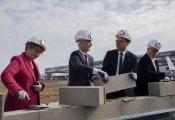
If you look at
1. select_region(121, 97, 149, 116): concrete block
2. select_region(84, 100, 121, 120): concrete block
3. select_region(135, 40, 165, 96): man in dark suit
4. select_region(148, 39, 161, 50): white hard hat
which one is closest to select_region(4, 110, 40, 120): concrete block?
select_region(84, 100, 121, 120): concrete block

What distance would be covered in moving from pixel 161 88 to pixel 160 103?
210mm

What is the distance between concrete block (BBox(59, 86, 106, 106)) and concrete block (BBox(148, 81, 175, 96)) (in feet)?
4.38

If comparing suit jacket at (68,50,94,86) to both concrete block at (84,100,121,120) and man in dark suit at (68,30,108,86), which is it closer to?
man in dark suit at (68,30,108,86)

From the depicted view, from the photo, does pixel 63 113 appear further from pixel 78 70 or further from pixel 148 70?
pixel 148 70

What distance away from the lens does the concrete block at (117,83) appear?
15.5 ft

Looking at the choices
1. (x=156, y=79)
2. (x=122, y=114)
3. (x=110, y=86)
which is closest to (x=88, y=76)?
(x=110, y=86)

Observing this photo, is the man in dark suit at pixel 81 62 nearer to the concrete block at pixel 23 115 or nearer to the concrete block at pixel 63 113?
the concrete block at pixel 63 113

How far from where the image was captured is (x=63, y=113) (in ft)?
Answer: 13.3

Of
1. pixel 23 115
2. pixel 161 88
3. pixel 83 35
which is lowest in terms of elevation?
pixel 23 115

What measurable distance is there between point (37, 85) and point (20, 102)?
308 millimetres

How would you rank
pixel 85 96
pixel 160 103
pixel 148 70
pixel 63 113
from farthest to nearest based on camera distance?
1. pixel 148 70
2. pixel 160 103
3. pixel 85 96
4. pixel 63 113

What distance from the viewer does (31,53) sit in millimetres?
4582

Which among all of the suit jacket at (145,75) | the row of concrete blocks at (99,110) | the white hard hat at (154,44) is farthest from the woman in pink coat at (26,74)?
the white hard hat at (154,44)

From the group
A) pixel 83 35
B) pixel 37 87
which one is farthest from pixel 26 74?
pixel 83 35
